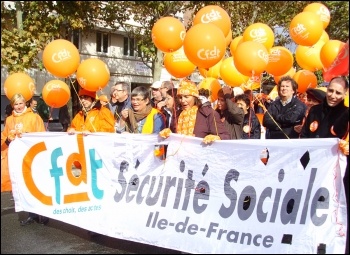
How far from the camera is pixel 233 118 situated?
6324 mm

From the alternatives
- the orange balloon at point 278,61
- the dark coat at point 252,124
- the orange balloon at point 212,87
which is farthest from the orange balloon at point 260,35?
the dark coat at point 252,124

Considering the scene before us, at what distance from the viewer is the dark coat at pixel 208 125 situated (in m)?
5.32

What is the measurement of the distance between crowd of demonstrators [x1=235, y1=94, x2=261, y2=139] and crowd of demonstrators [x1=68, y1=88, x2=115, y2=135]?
182 centimetres

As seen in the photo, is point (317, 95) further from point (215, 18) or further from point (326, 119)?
point (215, 18)

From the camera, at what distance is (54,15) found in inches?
567

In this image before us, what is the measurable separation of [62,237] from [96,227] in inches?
20.4

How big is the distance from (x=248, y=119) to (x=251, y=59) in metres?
1.06

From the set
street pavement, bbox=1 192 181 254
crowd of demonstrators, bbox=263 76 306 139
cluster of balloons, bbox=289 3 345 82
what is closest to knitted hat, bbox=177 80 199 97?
crowd of demonstrators, bbox=263 76 306 139

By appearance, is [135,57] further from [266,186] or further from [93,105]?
[266,186]

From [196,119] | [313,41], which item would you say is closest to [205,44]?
[196,119]

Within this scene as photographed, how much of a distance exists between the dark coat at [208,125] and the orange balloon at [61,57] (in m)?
1.88

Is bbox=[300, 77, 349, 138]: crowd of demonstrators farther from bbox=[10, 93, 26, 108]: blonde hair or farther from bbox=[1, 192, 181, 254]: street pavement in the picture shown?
bbox=[10, 93, 26, 108]: blonde hair

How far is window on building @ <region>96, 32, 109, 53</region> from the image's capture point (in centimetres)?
2736

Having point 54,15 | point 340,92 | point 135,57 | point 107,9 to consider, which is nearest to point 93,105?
point 340,92
